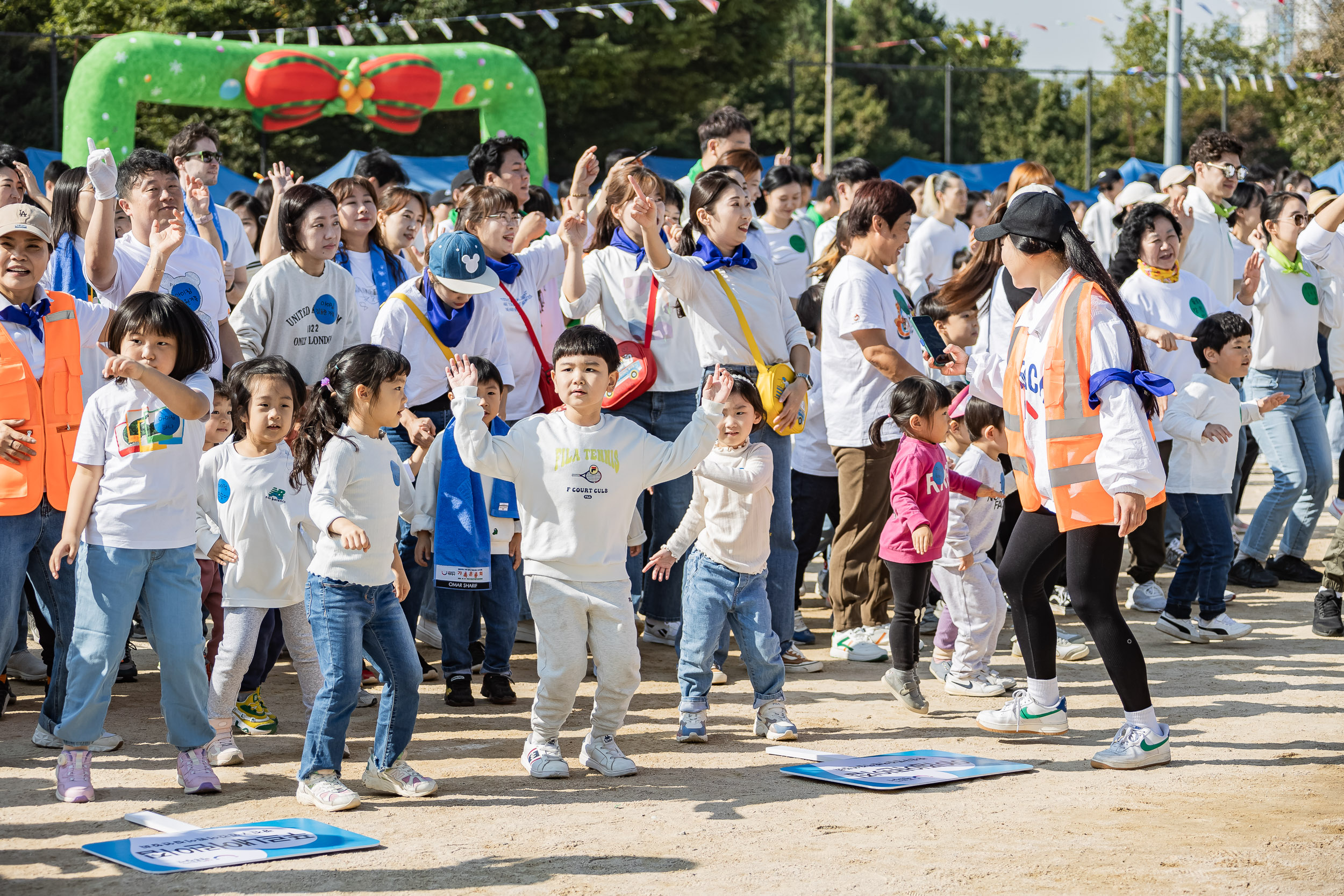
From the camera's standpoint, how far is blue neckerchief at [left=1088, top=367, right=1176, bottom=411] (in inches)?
191

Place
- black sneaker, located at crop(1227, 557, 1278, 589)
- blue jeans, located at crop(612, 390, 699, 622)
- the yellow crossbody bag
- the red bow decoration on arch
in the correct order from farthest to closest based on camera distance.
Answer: the red bow decoration on arch, black sneaker, located at crop(1227, 557, 1278, 589), blue jeans, located at crop(612, 390, 699, 622), the yellow crossbody bag

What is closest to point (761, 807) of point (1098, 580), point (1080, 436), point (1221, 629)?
point (1098, 580)

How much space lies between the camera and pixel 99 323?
5.23 meters

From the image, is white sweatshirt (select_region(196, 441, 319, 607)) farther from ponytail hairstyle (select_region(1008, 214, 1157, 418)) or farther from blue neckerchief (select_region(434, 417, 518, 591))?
ponytail hairstyle (select_region(1008, 214, 1157, 418))

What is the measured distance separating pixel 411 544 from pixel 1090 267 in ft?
10.3

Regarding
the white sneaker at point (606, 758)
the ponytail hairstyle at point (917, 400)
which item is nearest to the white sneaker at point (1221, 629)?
the ponytail hairstyle at point (917, 400)

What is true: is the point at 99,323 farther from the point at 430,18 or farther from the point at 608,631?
the point at 430,18

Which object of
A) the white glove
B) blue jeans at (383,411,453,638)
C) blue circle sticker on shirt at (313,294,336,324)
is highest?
the white glove

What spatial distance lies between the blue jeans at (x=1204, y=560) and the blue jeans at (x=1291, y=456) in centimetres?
118

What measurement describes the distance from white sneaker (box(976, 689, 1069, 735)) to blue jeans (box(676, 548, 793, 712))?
0.82 meters

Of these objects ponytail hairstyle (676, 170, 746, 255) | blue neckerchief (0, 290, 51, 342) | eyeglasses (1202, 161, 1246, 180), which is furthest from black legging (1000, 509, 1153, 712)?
eyeglasses (1202, 161, 1246, 180)

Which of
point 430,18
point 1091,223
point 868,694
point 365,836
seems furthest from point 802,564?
point 430,18

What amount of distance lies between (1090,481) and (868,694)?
1.68 meters

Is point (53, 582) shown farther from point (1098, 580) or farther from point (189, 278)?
point (1098, 580)
